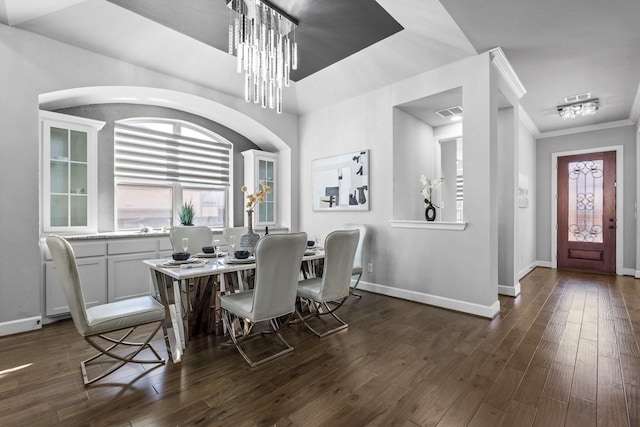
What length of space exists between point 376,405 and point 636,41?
4.15 m

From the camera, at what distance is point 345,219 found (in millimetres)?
4781

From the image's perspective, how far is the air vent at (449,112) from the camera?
430cm

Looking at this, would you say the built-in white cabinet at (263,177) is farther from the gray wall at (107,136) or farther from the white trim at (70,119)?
the white trim at (70,119)

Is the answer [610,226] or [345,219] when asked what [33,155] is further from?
[610,226]

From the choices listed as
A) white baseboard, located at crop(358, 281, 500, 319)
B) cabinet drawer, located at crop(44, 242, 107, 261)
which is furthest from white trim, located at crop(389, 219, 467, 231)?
cabinet drawer, located at crop(44, 242, 107, 261)

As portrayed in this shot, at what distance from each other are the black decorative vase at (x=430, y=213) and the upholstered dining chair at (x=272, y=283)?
242 cm

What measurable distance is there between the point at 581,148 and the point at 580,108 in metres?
1.70

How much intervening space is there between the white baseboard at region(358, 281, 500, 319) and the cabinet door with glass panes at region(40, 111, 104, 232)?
146 inches

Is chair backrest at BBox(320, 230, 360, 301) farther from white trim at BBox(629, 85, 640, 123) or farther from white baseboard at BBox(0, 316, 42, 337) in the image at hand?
white trim at BBox(629, 85, 640, 123)

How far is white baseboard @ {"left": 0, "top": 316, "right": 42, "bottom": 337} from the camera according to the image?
2830 mm

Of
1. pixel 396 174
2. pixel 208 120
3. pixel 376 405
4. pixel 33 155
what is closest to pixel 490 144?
pixel 396 174

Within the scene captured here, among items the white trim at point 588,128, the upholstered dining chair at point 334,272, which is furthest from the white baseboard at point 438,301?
the white trim at point 588,128

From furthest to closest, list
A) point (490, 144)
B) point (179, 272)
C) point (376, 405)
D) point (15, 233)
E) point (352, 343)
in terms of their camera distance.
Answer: point (490, 144), point (15, 233), point (352, 343), point (179, 272), point (376, 405)

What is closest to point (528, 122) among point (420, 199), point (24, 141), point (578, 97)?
point (578, 97)
